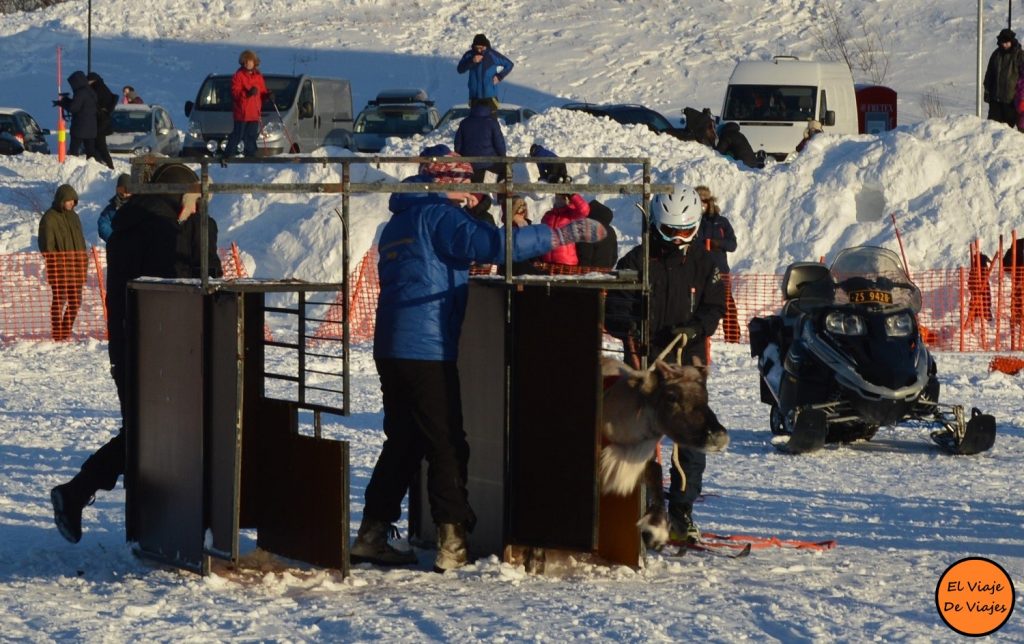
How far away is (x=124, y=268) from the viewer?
8.39 meters

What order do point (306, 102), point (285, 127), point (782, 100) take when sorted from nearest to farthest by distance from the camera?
1. point (782, 100)
2. point (285, 127)
3. point (306, 102)

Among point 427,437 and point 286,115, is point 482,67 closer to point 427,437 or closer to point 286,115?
point 286,115

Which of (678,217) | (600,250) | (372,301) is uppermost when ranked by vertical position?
(678,217)

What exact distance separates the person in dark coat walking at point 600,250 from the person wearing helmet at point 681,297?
16.3ft

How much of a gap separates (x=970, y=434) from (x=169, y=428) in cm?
604

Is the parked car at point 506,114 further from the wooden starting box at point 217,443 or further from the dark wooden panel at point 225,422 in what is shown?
the dark wooden panel at point 225,422

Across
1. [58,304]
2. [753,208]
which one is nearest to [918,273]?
[753,208]

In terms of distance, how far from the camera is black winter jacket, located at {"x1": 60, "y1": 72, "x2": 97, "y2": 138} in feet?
93.5

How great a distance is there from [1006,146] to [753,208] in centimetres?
385

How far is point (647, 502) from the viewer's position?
778 centimetres

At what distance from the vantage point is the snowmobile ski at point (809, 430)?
456 inches

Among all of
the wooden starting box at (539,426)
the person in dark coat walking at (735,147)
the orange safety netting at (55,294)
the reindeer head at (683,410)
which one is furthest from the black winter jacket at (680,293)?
the person in dark coat walking at (735,147)

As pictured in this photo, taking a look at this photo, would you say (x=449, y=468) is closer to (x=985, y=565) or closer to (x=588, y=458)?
(x=588, y=458)

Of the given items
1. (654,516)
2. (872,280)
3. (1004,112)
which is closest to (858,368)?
(872,280)
